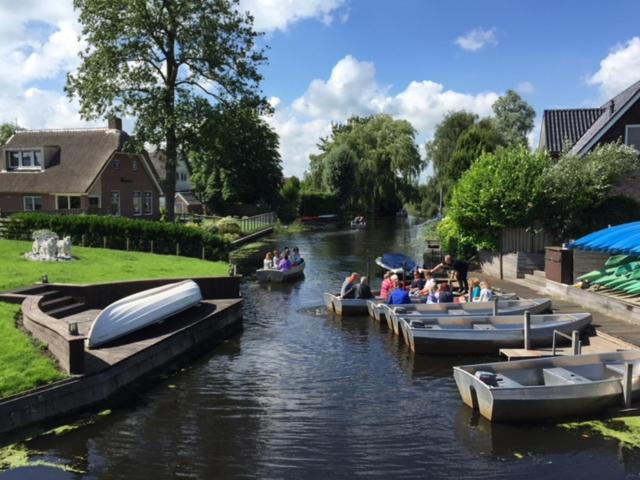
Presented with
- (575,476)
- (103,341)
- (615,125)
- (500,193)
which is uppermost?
(615,125)

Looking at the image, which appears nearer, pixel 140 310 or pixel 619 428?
pixel 619 428

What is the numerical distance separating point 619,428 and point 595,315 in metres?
8.19

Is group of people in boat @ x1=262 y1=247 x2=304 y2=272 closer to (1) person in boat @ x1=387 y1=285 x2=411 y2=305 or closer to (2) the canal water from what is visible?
(1) person in boat @ x1=387 y1=285 x2=411 y2=305

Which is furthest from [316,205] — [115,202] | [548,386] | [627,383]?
[548,386]

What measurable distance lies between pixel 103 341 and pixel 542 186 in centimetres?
1963

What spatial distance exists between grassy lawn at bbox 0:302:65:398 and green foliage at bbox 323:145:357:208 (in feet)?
215

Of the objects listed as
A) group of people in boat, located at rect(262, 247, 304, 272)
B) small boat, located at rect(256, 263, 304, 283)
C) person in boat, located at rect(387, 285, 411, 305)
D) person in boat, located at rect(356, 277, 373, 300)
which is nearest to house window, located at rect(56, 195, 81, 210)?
group of people in boat, located at rect(262, 247, 304, 272)

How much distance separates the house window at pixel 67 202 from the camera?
44.5m

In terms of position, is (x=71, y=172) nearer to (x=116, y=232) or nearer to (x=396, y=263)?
(x=116, y=232)

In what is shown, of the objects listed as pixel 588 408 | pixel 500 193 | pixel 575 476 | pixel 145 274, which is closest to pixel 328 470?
pixel 575 476

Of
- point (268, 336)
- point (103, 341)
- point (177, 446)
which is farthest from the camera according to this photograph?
point (268, 336)

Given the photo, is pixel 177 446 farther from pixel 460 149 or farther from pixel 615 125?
pixel 460 149

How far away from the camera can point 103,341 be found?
14.4m

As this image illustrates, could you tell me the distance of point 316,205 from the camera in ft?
267
